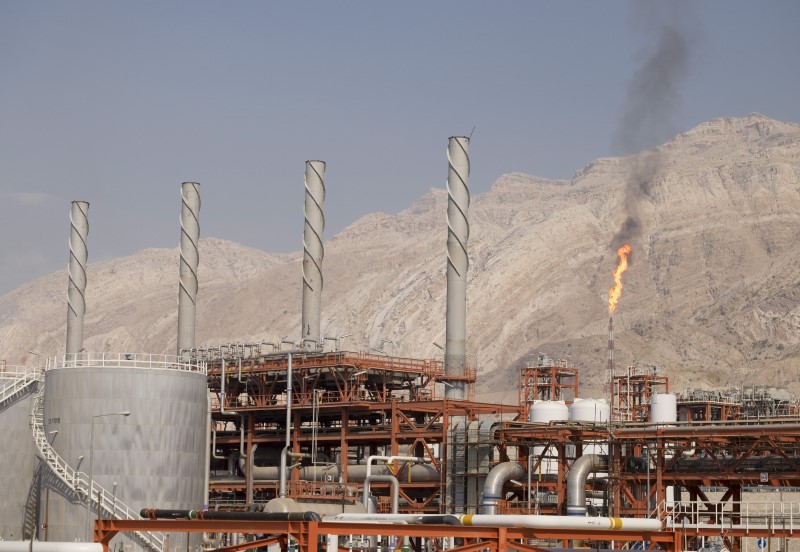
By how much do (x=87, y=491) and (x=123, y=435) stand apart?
12.1 ft

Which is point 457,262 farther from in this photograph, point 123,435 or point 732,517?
point 732,517

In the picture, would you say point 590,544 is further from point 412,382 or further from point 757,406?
point 757,406

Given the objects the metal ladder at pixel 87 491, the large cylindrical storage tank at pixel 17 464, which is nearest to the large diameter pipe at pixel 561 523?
the metal ladder at pixel 87 491

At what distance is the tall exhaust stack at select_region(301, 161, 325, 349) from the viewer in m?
102

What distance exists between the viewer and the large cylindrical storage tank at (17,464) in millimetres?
73625

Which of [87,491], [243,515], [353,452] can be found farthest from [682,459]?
[353,452]

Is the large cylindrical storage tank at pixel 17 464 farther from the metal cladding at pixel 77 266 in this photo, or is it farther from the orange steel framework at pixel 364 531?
the orange steel framework at pixel 364 531

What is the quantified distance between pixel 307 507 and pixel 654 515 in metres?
18.0

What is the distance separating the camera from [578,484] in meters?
65.8

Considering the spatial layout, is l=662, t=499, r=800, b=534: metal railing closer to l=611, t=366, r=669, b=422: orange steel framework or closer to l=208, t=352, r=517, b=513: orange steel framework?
l=208, t=352, r=517, b=513: orange steel framework

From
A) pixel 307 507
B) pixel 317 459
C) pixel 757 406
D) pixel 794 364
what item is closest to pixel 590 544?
pixel 307 507

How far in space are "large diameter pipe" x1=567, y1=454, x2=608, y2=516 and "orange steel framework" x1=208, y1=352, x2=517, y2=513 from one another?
12415mm

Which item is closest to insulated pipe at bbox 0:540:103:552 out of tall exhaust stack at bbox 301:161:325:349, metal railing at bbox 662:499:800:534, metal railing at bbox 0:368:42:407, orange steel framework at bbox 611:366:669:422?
metal railing at bbox 662:499:800:534

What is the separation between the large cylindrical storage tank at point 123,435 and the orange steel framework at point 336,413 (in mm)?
9140
